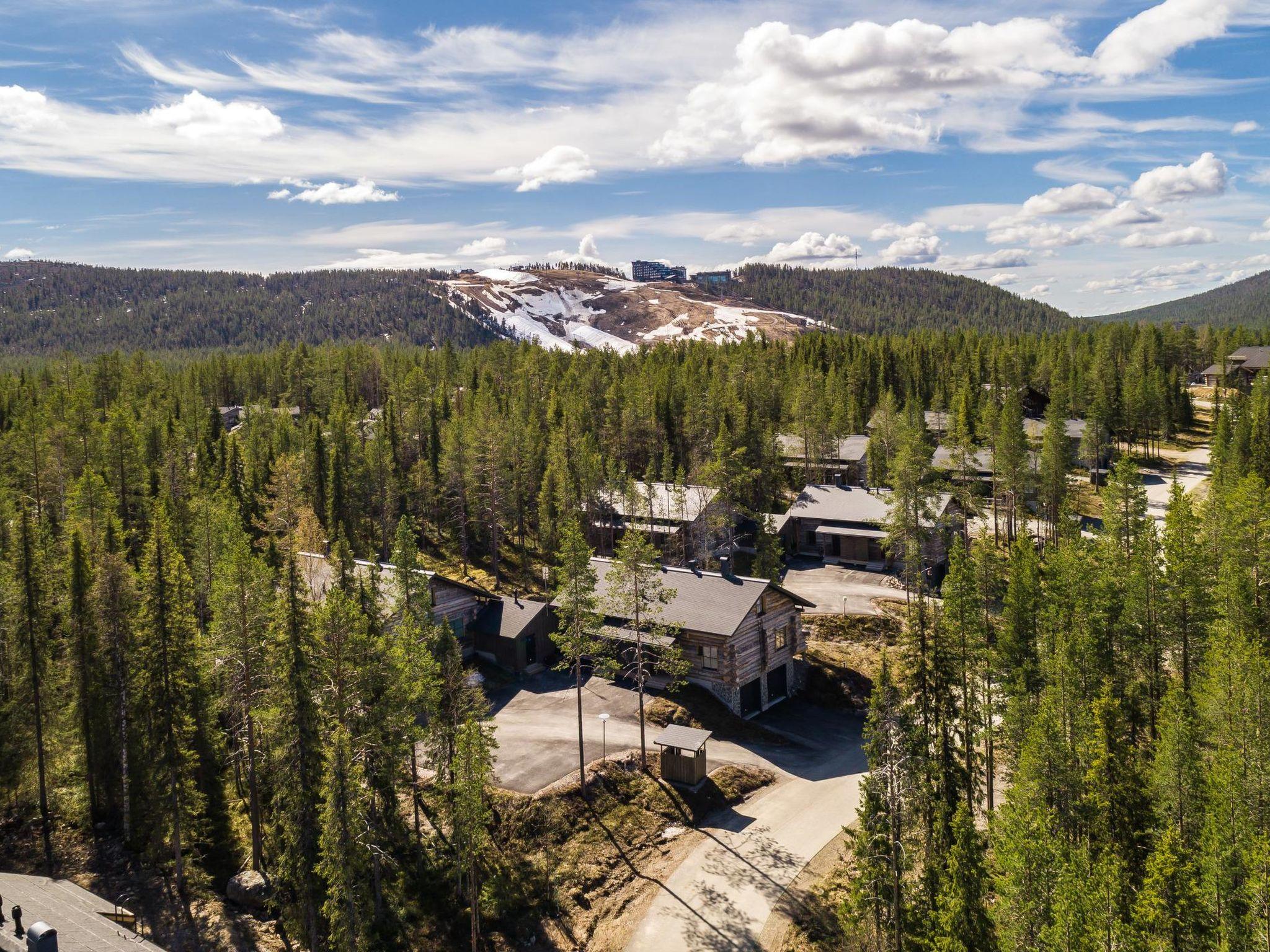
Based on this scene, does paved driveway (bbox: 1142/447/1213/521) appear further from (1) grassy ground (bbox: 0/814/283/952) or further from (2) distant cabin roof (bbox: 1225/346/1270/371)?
(1) grassy ground (bbox: 0/814/283/952)

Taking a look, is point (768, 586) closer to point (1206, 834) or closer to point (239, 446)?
point (1206, 834)

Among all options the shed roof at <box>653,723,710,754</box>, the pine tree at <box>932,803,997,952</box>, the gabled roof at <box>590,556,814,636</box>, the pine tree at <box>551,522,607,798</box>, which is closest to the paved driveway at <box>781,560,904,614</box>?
the gabled roof at <box>590,556,814,636</box>

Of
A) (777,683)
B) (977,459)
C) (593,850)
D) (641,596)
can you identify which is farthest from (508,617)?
(977,459)

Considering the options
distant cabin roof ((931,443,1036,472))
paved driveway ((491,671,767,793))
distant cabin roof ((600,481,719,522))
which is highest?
distant cabin roof ((931,443,1036,472))

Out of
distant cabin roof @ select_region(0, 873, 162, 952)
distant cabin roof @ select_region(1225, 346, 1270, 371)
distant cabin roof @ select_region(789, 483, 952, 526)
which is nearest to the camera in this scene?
distant cabin roof @ select_region(0, 873, 162, 952)

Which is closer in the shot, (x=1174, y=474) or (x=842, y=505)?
(x=842, y=505)

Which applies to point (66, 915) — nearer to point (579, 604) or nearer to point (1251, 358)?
point (579, 604)
